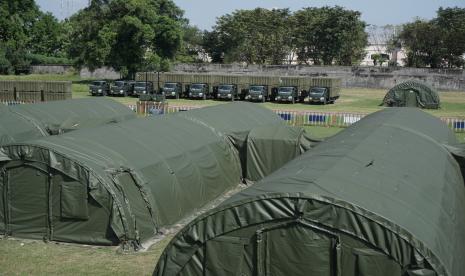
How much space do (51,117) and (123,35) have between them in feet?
131

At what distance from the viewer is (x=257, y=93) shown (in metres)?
51.4

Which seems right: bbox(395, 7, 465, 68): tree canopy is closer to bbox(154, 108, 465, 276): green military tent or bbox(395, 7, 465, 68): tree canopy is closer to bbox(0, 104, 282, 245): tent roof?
bbox(0, 104, 282, 245): tent roof

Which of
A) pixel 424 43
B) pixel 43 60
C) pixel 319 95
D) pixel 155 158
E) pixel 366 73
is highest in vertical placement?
pixel 424 43

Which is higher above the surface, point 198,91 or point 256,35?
point 256,35

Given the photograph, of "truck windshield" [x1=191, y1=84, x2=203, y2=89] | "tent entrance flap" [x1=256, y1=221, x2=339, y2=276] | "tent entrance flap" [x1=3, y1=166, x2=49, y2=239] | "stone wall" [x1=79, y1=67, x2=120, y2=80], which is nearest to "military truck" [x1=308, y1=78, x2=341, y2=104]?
"truck windshield" [x1=191, y1=84, x2=203, y2=89]

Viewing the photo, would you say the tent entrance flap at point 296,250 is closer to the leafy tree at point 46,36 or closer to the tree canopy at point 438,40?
the tree canopy at point 438,40

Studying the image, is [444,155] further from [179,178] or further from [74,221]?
[74,221]

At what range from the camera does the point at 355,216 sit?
849 centimetres

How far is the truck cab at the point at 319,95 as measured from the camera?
5028 cm

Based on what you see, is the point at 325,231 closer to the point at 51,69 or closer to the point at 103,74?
the point at 103,74

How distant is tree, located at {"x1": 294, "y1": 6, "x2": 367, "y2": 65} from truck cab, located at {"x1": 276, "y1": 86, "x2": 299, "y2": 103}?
3242 cm

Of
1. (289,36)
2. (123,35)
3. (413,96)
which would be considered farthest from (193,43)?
(413,96)

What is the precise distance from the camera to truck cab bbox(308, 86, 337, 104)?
5028cm

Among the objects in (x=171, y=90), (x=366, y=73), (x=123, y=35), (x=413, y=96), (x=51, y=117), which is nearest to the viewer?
(x=51, y=117)
